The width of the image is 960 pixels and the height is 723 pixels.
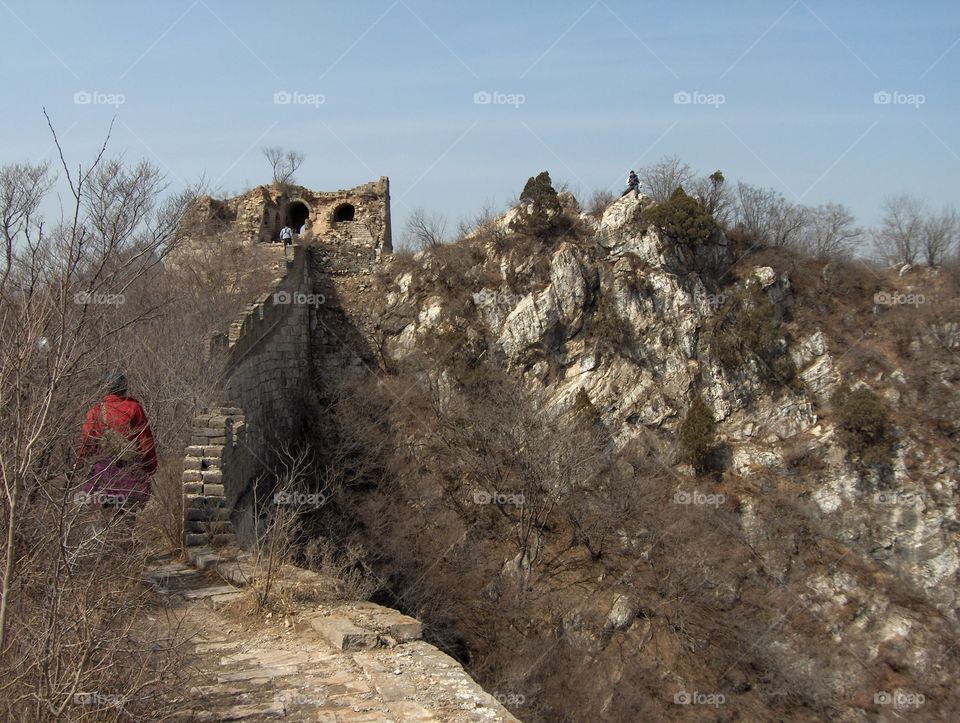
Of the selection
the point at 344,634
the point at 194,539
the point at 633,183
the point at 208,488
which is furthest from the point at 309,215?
the point at 344,634

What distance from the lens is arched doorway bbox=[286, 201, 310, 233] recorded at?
23.4m

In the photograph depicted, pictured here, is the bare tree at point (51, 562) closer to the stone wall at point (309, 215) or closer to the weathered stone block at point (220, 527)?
the weathered stone block at point (220, 527)

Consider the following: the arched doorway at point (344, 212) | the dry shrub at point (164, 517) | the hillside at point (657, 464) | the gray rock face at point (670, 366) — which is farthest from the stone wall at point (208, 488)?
the arched doorway at point (344, 212)

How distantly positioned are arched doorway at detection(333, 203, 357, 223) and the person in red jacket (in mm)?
16870

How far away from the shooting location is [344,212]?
23.1 metres

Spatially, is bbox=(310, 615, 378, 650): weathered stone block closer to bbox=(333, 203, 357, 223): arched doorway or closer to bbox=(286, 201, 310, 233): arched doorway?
bbox=(333, 203, 357, 223): arched doorway

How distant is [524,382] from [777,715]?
8.71 m

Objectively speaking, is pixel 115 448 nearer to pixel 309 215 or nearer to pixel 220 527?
pixel 220 527

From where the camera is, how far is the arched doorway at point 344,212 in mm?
22625

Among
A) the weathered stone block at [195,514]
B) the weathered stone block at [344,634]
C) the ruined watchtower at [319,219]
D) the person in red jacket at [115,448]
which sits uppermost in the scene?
the ruined watchtower at [319,219]

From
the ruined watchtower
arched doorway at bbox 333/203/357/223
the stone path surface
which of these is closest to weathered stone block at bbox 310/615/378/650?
the stone path surface

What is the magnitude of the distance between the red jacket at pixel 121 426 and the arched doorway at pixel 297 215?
17.7 meters

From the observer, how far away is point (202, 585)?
20.7 feet

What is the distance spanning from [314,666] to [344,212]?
62.9 ft
